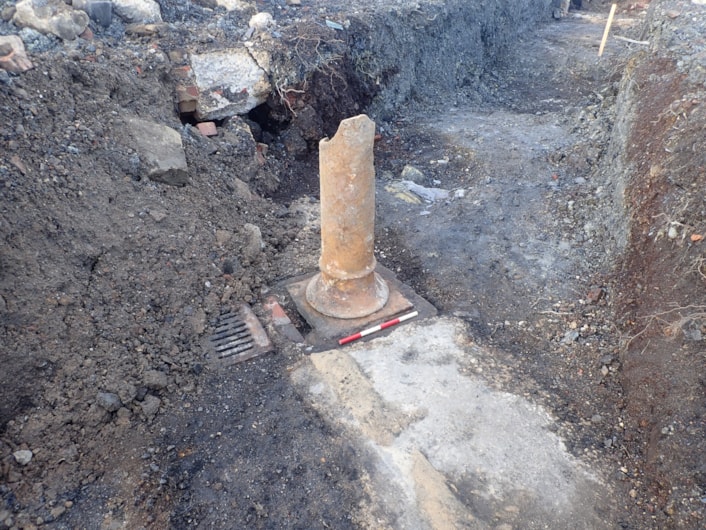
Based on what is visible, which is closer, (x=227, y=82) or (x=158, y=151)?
(x=158, y=151)

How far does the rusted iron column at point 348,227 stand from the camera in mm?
3535

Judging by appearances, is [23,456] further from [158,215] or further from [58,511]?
[158,215]

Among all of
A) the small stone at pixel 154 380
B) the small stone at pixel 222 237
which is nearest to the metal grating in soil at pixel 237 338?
the small stone at pixel 154 380

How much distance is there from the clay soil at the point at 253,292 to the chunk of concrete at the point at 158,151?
0.43 feet

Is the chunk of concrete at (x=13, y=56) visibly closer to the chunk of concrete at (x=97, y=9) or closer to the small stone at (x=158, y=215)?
the chunk of concrete at (x=97, y=9)

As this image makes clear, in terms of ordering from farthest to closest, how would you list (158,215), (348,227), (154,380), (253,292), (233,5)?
(233,5), (253,292), (158,215), (348,227), (154,380)

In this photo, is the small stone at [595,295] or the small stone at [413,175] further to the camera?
the small stone at [413,175]

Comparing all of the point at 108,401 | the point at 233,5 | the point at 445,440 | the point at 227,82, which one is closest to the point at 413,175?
the point at 227,82

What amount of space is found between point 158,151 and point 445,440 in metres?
3.79

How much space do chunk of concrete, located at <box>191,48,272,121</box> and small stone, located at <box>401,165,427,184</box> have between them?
2.15m

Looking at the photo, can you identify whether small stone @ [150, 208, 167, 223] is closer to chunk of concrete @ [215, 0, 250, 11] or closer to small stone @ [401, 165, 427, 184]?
small stone @ [401, 165, 427, 184]

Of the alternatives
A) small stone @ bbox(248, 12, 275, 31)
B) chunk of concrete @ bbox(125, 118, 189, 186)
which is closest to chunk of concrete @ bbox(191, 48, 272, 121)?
small stone @ bbox(248, 12, 275, 31)

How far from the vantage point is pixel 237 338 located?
156 inches

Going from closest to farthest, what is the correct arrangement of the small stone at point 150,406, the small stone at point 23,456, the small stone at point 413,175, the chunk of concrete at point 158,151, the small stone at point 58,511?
the small stone at point 58,511 → the small stone at point 23,456 → the small stone at point 150,406 → the chunk of concrete at point 158,151 → the small stone at point 413,175
